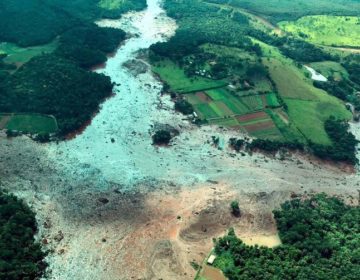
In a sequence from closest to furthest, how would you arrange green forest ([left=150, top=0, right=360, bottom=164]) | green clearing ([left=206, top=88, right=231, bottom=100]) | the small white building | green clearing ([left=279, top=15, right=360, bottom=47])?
the small white building, green forest ([left=150, top=0, right=360, bottom=164]), green clearing ([left=206, top=88, right=231, bottom=100]), green clearing ([left=279, top=15, right=360, bottom=47])

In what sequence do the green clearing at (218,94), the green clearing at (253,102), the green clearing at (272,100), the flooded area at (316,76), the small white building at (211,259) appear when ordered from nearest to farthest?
the small white building at (211,259) < the green clearing at (253,102) < the green clearing at (272,100) < the green clearing at (218,94) < the flooded area at (316,76)

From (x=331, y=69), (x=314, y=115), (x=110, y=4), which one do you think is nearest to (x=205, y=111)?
(x=314, y=115)

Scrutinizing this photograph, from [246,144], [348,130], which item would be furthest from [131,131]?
[348,130]

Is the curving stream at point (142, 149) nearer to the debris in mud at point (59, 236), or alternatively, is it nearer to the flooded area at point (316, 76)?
the debris in mud at point (59, 236)

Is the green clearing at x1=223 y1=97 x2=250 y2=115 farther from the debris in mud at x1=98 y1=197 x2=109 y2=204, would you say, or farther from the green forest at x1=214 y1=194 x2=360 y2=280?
the debris in mud at x1=98 y1=197 x2=109 y2=204

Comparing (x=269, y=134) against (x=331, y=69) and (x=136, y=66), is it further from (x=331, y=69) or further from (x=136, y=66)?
(x=331, y=69)

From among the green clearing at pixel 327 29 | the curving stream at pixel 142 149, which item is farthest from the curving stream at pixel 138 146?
the green clearing at pixel 327 29

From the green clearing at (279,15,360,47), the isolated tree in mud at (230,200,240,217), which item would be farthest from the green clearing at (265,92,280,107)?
the green clearing at (279,15,360,47)
